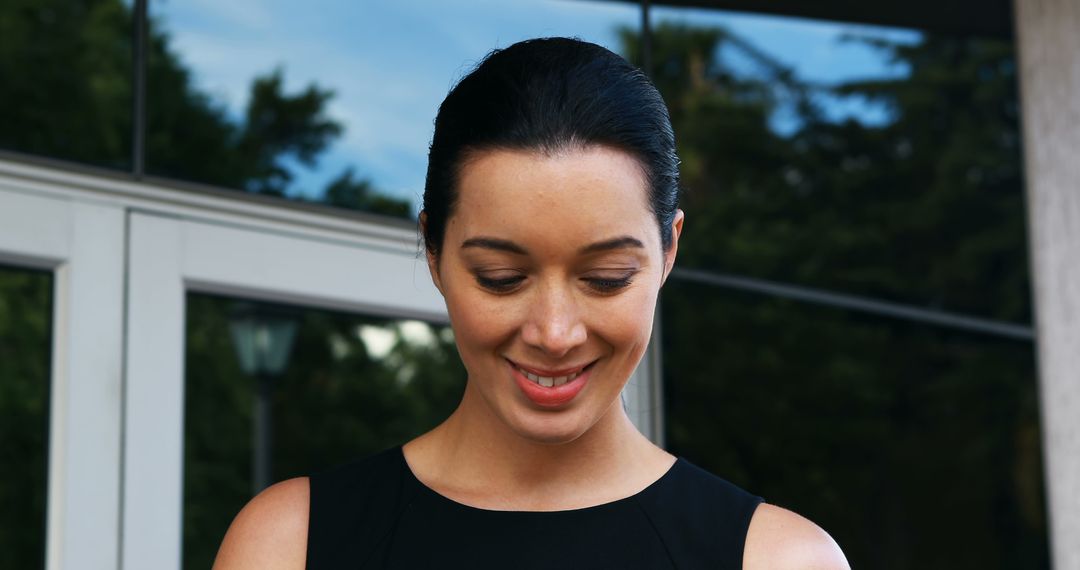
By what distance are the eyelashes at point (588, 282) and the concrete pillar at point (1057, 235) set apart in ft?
6.53

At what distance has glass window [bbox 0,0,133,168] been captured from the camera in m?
2.34

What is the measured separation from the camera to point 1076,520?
294cm

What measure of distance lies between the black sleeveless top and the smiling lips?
0.19 m

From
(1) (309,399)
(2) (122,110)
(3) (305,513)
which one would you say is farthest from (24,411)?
(1) (309,399)

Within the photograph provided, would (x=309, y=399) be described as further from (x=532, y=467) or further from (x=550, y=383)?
(x=550, y=383)

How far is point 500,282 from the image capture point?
4.18 ft

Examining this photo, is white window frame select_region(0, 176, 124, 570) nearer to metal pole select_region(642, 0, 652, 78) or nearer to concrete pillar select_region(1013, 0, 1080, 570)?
metal pole select_region(642, 0, 652, 78)

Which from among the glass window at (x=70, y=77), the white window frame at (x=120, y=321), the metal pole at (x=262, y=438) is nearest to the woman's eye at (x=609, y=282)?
the white window frame at (x=120, y=321)

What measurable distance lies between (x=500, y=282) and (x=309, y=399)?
347 cm

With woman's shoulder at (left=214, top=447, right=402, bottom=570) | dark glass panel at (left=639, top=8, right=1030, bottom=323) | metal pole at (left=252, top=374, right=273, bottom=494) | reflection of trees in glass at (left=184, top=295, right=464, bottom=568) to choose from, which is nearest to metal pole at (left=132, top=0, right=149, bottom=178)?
reflection of trees in glass at (left=184, top=295, right=464, bottom=568)

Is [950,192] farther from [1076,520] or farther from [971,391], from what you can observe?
[1076,520]

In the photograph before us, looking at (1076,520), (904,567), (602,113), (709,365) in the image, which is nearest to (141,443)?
(602,113)

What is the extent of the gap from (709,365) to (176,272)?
1.55 meters

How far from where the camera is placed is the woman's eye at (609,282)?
1268 millimetres
